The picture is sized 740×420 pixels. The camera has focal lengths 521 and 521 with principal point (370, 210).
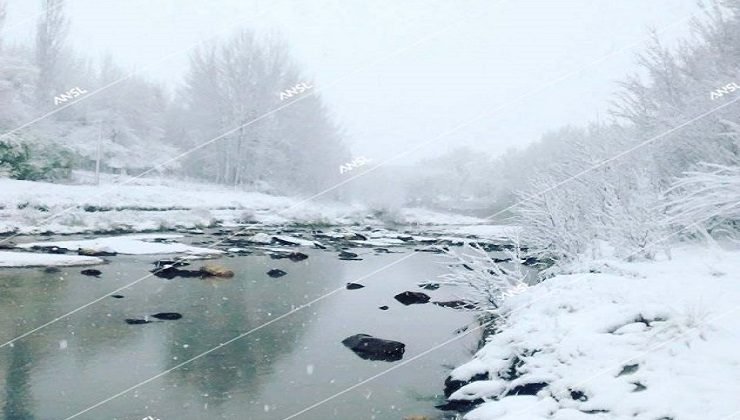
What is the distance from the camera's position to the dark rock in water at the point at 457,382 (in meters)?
7.16

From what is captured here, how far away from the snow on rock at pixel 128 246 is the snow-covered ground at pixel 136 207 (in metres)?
3.10

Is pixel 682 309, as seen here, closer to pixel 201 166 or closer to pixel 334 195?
pixel 201 166

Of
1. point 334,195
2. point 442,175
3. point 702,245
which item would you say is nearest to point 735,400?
point 702,245

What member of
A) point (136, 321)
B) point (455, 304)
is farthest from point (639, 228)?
point (136, 321)

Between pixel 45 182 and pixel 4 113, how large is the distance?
13.8ft

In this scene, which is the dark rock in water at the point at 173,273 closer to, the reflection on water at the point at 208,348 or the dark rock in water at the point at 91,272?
the reflection on water at the point at 208,348

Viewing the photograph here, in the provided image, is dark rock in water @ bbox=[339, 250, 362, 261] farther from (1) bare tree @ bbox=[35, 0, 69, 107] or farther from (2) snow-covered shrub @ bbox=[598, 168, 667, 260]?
(1) bare tree @ bbox=[35, 0, 69, 107]

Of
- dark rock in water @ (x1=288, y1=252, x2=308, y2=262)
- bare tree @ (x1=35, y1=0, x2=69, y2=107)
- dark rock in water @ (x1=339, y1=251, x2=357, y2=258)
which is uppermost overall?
bare tree @ (x1=35, y1=0, x2=69, y2=107)

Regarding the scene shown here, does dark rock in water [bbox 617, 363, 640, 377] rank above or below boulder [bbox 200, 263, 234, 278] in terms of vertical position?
above

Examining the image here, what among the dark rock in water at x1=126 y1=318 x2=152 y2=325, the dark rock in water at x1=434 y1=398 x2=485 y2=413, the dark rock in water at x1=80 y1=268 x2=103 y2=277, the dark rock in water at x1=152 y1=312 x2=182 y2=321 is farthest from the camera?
the dark rock in water at x1=80 y1=268 x2=103 y2=277

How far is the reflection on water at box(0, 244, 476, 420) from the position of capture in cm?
653

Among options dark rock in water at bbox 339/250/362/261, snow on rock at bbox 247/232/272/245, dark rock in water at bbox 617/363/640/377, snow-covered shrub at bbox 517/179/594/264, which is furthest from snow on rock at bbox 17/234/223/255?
dark rock in water at bbox 617/363/640/377

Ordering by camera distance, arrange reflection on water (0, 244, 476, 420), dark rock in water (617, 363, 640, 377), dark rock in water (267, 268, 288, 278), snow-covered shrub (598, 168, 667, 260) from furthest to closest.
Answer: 1. dark rock in water (267, 268, 288, 278)
2. snow-covered shrub (598, 168, 667, 260)
3. reflection on water (0, 244, 476, 420)
4. dark rock in water (617, 363, 640, 377)

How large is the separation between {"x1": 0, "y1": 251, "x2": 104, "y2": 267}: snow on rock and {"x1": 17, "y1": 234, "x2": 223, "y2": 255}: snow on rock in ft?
5.17
